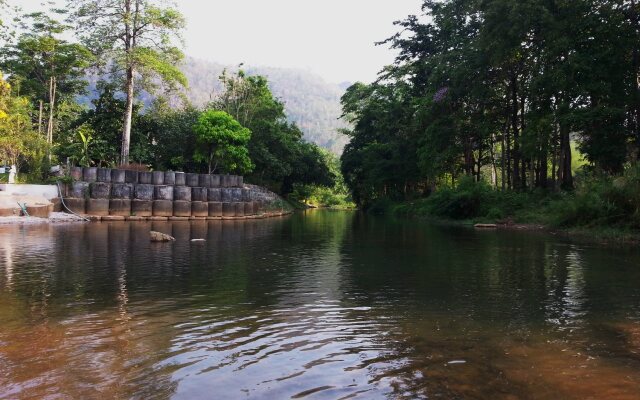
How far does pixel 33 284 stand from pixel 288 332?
5310 mm

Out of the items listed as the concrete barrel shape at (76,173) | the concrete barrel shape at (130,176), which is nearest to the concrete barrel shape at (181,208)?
the concrete barrel shape at (130,176)

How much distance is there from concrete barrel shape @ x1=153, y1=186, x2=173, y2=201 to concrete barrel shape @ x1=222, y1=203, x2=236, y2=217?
4.02 metres

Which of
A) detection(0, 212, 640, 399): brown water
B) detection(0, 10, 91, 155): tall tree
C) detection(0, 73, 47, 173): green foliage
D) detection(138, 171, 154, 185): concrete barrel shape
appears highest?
detection(0, 10, 91, 155): tall tree

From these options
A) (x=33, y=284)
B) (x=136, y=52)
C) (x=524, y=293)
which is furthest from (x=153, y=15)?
(x=524, y=293)

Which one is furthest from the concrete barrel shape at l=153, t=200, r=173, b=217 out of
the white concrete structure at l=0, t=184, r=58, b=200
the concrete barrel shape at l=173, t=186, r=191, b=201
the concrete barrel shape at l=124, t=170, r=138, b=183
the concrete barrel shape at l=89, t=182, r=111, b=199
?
the white concrete structure at l=0, t=184, r=58, b=200

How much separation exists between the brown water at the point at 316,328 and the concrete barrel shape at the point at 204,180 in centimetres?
2008

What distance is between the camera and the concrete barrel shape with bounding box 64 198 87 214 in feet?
87.0

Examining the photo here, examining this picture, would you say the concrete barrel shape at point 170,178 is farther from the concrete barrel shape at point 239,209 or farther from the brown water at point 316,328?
the brown water at point 316,328

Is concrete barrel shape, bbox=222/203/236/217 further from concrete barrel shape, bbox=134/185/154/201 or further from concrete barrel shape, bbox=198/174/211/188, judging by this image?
concrete barrel shape, bbox=134/185/154/201

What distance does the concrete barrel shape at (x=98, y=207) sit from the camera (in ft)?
88.9

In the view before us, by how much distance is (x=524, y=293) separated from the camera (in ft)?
27.3

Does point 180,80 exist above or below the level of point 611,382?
above

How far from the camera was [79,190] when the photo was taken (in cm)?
2706

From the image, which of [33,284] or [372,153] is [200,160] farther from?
[33,284]
